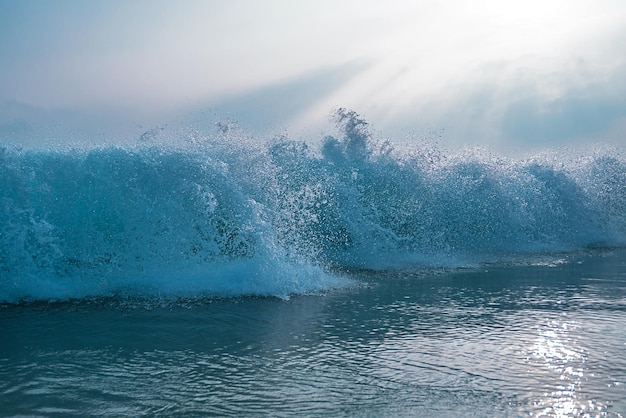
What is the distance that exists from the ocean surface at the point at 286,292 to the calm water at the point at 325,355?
0.08 feet

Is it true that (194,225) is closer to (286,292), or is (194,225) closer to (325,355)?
(286,292)

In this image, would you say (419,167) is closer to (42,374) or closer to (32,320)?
(32,320)

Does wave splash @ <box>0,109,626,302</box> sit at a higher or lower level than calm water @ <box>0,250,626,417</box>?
higher

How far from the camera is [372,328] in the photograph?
6.25 metres

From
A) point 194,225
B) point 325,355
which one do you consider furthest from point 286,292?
point 325,355

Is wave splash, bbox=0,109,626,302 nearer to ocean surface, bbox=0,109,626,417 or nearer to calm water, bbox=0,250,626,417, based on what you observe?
ocean surface, bbox=0,109,626,417

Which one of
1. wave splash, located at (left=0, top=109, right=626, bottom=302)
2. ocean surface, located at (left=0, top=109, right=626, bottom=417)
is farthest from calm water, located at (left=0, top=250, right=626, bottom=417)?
wave splash, located at (left=0, top=109, right=626, bottom=302)

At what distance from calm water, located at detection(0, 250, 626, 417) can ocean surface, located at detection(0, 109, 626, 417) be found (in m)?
0.02

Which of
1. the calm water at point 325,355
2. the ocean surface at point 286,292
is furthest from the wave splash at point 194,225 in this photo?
the calm water at point 325,355

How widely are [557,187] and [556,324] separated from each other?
44.4 ft

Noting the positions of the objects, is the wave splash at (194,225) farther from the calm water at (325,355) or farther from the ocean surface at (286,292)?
the calm water at (325,355)

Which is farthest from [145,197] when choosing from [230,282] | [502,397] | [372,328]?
[502,397]

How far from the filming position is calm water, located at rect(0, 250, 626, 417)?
4.18m

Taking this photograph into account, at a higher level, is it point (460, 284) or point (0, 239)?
point (0, 239)
